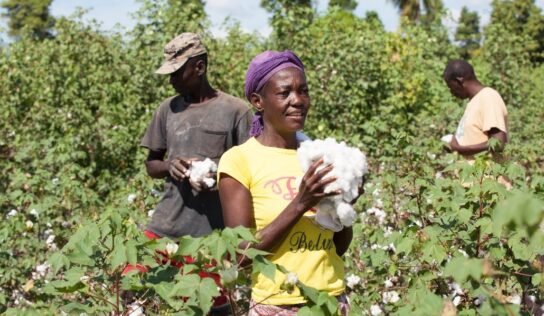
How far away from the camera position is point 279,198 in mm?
2180

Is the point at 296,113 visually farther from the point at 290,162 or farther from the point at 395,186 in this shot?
the point at 395,186

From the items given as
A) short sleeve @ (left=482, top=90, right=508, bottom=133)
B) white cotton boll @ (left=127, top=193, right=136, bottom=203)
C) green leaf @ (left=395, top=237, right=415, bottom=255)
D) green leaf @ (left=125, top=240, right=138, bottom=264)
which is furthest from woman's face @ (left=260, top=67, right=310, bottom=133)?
white cotton boll @ (left=127, top=193, right=136, bottom=203)

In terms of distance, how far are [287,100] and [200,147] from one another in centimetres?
109

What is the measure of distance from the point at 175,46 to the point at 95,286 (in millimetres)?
1461

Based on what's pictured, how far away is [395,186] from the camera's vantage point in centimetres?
393

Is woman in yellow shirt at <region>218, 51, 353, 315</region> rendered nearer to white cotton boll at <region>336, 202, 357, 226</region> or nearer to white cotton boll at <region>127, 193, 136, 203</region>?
white cotton boll at <region>336, 202, 357, 226</region>

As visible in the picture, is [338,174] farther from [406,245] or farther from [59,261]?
[59,261]

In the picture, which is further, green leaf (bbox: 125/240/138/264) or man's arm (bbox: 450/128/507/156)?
man's arm (bbox: 450/128/507/156)

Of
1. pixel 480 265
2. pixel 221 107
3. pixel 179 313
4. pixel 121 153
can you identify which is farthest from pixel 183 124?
pixel 121 153

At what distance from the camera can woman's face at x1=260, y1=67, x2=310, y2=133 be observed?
2258mm

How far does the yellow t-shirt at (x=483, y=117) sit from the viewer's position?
4.33 meters

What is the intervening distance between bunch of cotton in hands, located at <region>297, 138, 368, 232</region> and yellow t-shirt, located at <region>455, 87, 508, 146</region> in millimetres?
2490

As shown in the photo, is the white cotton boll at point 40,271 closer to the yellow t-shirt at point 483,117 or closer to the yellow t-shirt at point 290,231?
the yellow t-shirt at point 290,231

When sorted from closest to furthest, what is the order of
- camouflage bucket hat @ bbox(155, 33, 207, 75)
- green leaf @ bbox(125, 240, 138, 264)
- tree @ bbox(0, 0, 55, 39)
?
green leaf @ bbox(125, 240, 138, 264), camouflage bucket hat @ bbox(155, 33, 207, 75), tree @ bbox(0, 0, 55, 39)
